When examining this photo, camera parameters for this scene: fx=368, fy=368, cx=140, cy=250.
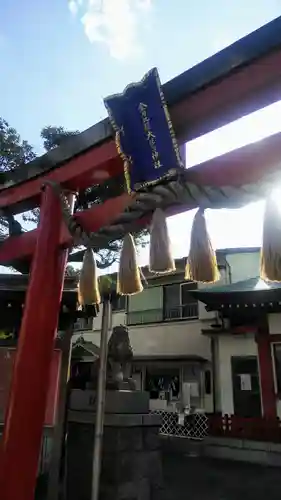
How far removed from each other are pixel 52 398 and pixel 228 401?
922 cm

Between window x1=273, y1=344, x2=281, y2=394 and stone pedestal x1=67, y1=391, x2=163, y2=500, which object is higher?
window x1=273, y1=344, x2=281, y2=394

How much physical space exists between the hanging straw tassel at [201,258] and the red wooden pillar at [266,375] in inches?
388

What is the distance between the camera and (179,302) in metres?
17.3

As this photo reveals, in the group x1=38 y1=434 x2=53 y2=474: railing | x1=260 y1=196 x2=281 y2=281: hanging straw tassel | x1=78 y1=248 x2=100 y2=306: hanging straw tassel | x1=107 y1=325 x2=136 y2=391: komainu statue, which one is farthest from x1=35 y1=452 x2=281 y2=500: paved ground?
x1=260 y1=196 x2=281 y2=281: hanging straw tassel

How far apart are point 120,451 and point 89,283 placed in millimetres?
1908

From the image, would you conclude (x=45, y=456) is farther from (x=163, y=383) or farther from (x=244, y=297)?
(x=163, y=383)

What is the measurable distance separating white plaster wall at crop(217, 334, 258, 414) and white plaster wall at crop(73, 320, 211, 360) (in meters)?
1.96

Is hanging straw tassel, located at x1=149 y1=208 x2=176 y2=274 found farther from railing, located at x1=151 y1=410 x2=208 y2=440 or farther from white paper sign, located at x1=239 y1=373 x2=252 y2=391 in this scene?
railing, located at x1=151 y1=410 x2=208 y2=440

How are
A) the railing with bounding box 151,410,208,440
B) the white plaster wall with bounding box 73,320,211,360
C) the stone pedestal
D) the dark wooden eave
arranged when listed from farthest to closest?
the white plaster wall with bounding box 73,320,211,360, the railing with bounding box 151,410,208,440, the dark wooden eave, the stone pedestal

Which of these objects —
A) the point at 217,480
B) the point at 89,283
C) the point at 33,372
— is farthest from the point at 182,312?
the point at 33,372

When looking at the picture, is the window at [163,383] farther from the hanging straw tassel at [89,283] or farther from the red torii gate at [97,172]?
the hanging straw tassel at [89,283]

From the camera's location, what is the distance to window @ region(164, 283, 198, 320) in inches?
656

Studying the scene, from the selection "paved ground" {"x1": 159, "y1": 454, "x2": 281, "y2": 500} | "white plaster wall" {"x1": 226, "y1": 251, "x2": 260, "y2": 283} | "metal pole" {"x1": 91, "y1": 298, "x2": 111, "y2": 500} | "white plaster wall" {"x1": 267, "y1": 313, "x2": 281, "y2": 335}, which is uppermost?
"white plaster wall" {"x1": 226, "y1": 251, "x2": 260, "y2": 283}

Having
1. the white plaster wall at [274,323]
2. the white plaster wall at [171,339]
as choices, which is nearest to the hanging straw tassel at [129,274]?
the white plaster wall at [274,323]
